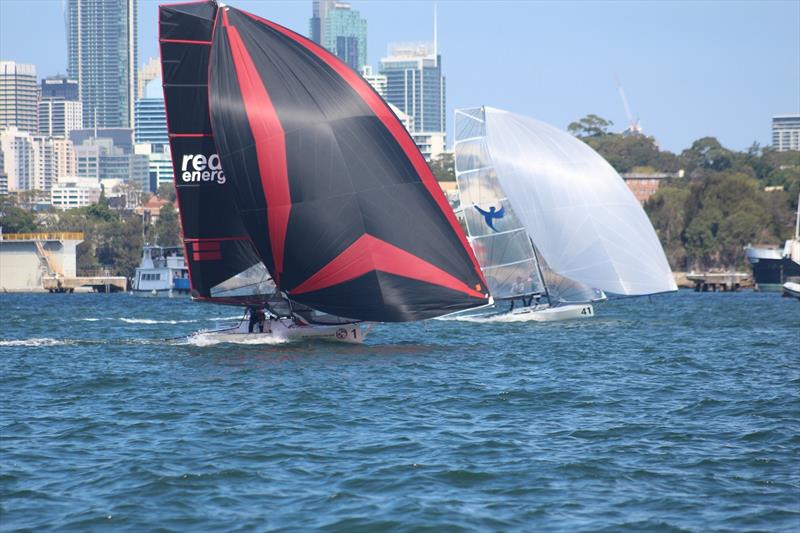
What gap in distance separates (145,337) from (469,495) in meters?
27.9

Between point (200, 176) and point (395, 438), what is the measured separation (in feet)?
48.6

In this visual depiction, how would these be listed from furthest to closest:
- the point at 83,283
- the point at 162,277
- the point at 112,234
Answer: the point at 112,234
the point at 83,283
the point at 162,277

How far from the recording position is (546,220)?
4672cm

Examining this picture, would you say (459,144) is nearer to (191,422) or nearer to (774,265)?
(191,422)

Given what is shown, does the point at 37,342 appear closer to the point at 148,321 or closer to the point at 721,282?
the point at 148,321

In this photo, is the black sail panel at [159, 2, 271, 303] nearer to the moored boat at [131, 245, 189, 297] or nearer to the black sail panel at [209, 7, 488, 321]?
the black sail panel at [209, 7, 488, 321]

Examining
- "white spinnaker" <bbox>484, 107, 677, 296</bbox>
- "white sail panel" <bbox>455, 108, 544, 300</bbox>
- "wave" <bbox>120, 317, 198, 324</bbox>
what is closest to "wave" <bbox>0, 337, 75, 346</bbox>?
"wave" <bbox>120, 317, 198, 324</bbox>

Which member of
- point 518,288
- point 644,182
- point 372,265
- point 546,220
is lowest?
point 518,288

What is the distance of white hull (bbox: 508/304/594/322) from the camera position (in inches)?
1874

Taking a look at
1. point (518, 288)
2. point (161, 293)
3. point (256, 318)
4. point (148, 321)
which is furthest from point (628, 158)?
point (256, 318)

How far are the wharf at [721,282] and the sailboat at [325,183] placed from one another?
283ft

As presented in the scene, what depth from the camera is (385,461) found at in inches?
701

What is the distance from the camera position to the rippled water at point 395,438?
15.1m

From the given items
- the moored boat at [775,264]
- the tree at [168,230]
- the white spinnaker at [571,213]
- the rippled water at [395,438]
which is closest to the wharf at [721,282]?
the moored boat at [775,264]
